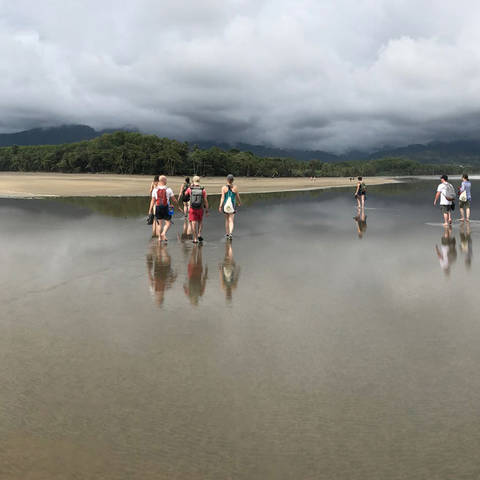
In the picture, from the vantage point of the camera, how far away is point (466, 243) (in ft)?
52.7

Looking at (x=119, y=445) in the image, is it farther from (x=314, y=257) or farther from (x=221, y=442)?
(x=314, y=257)

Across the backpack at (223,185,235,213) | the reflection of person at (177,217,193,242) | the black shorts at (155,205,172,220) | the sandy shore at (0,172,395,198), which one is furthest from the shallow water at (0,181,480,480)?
the sandy shore at (0,172,395,198)

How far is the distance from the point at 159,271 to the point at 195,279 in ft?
4.03

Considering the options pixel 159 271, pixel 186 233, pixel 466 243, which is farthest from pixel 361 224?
pixel 159 271

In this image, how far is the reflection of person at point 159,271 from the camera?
9.29m

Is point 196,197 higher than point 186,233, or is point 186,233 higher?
point 196,197

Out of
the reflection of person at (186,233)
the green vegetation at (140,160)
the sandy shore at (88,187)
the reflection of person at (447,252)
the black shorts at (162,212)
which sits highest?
the green vegetation at (140,160)

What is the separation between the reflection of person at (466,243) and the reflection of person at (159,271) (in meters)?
7.47

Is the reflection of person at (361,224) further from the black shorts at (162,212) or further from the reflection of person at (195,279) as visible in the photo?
the reflection of person at (195,279)

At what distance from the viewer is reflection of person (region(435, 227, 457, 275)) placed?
12.0 meters

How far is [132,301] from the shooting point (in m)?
8.43

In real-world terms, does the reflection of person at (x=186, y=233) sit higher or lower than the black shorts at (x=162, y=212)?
lower

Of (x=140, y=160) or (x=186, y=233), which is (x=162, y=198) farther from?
(x=140, y=160)

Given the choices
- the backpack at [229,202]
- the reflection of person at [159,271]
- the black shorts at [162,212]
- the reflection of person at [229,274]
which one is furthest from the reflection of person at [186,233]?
the reflection of person at [229,274]
